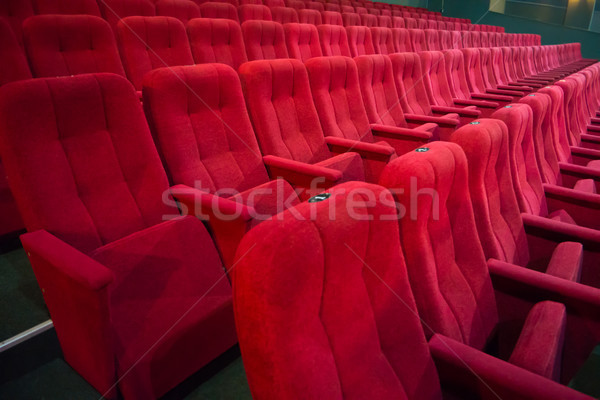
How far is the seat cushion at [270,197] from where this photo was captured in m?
0.55

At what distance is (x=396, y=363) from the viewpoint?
0.26m

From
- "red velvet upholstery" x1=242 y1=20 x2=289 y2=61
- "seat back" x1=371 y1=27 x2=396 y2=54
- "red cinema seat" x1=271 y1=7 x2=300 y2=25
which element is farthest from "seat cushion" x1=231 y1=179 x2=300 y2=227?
"seat back" x1=371 y1=27 x2=396 y2=54

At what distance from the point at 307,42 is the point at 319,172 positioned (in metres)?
0.76

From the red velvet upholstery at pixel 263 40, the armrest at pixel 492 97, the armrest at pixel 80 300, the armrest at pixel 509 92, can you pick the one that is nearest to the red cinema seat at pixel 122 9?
the red velvet upholstery at pixel 263 40

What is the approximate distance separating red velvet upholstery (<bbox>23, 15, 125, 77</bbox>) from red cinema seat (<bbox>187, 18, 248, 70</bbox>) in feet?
0.67

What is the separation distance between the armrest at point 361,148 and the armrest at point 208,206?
0.34 meters

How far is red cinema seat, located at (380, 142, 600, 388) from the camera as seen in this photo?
11.4 inches

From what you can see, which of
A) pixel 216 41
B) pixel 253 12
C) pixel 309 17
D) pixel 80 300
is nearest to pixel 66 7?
pixel 216 41

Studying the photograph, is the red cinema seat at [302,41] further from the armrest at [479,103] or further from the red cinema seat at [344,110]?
the armrest at [479,103]

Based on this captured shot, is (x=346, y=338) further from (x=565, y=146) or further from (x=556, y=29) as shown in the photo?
(x=556, y=29)

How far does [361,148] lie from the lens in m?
0.73

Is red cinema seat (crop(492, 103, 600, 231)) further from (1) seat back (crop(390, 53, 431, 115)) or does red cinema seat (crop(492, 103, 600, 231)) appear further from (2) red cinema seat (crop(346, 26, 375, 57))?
(2) red cinema seat (crop(346, 26, 375, 57))

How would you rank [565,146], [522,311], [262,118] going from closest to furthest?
[522,311] < [262,118] < [565,146]

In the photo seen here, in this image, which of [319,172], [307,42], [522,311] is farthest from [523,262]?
A: [307,42]
